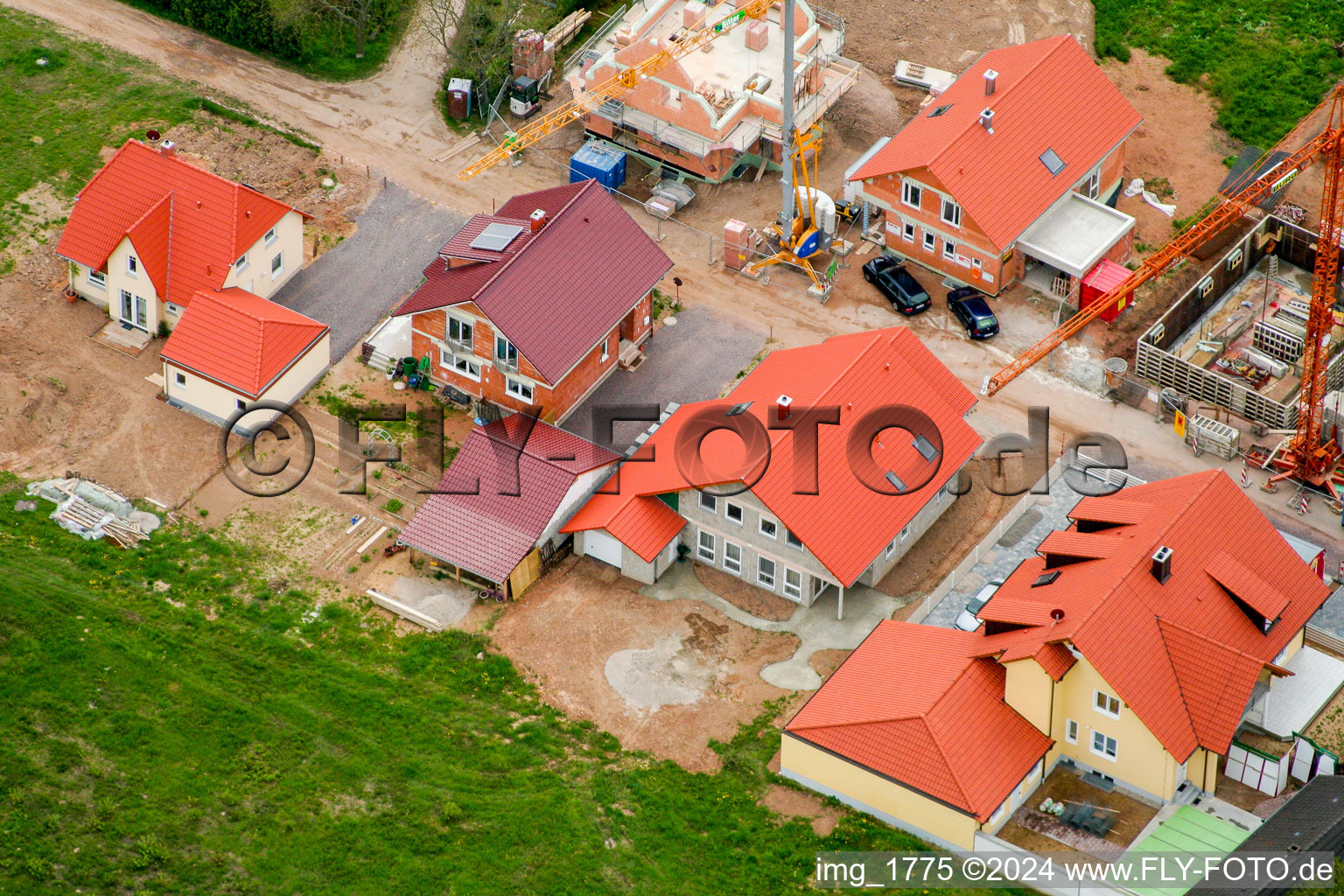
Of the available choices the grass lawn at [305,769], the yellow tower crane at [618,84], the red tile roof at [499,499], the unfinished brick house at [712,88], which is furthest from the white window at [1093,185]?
the grass lawn at [305,769]

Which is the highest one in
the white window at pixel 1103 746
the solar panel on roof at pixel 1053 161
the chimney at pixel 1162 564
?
the solar panel on roof at pixel 1053 161

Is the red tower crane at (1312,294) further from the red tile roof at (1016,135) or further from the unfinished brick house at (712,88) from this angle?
the unfinished brick house at (712,88)

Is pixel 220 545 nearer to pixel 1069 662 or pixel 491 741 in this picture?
pixel 491 741

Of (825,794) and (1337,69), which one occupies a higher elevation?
(1337,69)

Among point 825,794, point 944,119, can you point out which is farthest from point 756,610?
point 944,119

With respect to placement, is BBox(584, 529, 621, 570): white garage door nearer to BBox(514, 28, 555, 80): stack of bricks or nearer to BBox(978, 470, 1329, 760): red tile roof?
BBox(978, 470, 1329, 760): red tile roof

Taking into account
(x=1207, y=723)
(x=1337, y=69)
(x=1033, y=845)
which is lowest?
(x=1033, y=845)
